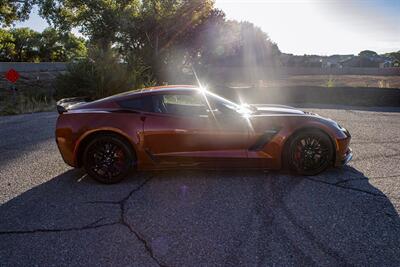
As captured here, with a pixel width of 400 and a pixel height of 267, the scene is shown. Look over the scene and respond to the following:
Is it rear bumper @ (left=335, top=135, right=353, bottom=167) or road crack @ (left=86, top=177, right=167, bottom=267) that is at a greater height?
rear bumper @ (left=335, top=135, right=353, bottom=167)

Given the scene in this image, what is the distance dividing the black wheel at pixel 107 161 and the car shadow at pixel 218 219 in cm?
13

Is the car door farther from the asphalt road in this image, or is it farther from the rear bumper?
the rear bumper

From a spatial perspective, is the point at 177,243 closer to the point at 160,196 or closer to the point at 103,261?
the point at 103,261

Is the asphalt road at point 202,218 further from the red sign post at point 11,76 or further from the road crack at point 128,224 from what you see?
the red sign post at point 11,76

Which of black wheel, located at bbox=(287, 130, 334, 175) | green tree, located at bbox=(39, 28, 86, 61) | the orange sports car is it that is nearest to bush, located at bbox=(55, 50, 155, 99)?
the orange sports car

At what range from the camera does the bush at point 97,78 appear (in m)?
13.7

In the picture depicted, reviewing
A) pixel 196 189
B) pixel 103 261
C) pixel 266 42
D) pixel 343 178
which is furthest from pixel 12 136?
pixel 266 42

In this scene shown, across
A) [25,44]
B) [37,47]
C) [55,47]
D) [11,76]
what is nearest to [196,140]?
[11,76]

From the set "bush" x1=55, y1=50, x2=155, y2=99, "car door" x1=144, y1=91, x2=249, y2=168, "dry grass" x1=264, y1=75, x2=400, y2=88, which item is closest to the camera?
"car door" x1=144, y1=91, x2=249, y2=168

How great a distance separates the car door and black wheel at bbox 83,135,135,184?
1.12 feet

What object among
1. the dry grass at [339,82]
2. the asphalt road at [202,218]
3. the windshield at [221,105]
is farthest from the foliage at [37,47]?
the asphalt road at [202,218]

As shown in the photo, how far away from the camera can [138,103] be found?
4.48m

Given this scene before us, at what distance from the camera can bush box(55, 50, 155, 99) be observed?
44.9 feet

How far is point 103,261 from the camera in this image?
106 inches
